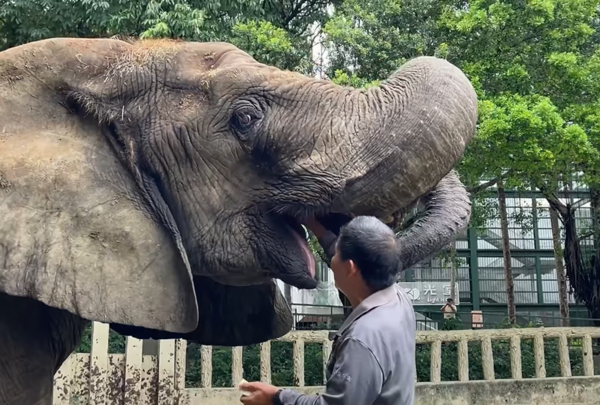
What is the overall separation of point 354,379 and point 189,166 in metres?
Answer: 0.93

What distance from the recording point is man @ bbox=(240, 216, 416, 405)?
1.89 meters

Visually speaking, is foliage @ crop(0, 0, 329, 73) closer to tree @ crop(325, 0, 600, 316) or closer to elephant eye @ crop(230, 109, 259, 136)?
tree @ crop(325, 0, 600, 316)

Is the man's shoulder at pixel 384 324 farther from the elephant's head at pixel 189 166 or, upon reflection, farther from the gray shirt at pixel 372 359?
the elephant's head at pixel 189 166

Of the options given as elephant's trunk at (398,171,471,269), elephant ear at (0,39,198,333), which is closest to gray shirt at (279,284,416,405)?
elephant's trunk at (398,171,471,269)

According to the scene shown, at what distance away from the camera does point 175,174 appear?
2389mm

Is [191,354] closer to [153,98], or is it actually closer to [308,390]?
[308,390]

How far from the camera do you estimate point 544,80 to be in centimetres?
1113

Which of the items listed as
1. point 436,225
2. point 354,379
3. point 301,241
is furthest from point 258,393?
point 436,225

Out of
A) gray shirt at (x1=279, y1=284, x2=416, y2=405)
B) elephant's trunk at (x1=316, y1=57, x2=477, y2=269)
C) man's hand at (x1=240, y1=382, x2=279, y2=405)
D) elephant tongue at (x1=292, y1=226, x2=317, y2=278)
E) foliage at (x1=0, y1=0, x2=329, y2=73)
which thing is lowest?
man's hand at (x1=240, y1=382, x2=279, y2=405)

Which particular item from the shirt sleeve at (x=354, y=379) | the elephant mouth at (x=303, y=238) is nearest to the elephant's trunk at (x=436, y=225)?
the elephant mouth at (x=303, y=238)

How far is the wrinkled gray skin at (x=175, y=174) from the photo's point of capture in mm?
2111

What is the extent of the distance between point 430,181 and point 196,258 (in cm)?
79

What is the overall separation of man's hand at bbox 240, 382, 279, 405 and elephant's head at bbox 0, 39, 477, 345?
0.26 metres

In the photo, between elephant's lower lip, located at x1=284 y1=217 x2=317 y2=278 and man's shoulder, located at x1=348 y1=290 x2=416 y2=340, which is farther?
elephant's lower lip, located at x1=284 y1=217 x2=317 y2=278
